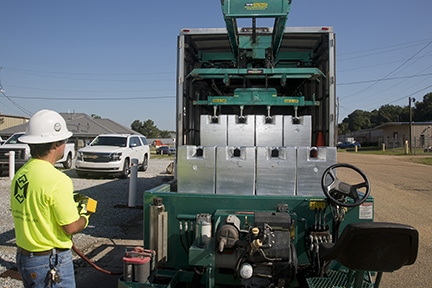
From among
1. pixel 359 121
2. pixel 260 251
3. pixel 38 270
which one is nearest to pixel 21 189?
pixel 38 270

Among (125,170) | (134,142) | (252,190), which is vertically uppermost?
(134,142)

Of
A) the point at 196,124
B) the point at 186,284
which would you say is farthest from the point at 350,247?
the point at 196,124

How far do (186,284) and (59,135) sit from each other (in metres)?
2.24

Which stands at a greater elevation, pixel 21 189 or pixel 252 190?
pixel 21 189

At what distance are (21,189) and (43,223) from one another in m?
0.28

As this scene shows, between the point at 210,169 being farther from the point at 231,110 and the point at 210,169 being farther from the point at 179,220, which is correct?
the point at 231,110

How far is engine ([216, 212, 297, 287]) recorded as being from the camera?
129 inches

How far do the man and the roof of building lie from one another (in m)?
44.8

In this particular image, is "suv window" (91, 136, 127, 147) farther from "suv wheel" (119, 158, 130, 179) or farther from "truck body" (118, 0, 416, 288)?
"truck body" (118, 0, 416, 288)

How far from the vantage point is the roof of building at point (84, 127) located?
46.9 meters

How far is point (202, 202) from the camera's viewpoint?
4113 millimetres

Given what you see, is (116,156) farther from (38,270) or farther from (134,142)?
(38,270)

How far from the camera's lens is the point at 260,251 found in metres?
3.26

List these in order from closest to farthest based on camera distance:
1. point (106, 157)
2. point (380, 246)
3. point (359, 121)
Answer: point (380, 246) → point (106, 157) → point (359, 121)
